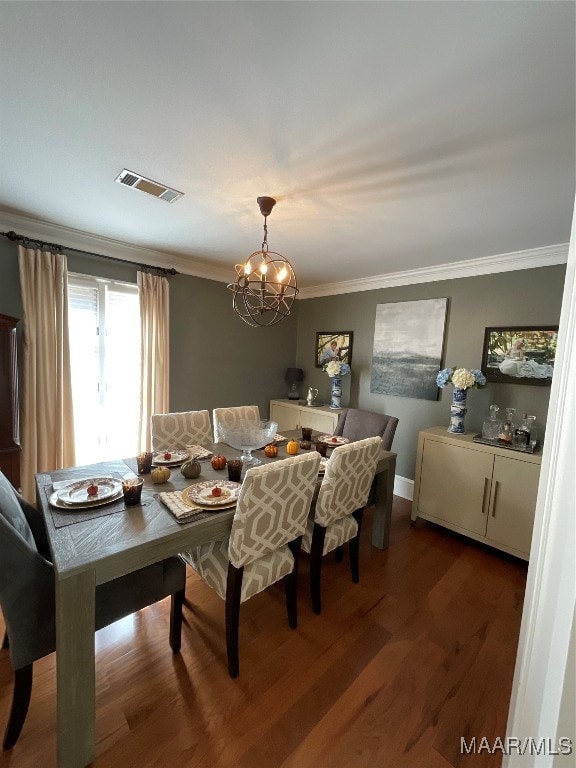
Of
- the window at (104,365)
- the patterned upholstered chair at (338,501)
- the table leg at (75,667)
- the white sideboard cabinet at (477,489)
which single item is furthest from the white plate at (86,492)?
the white sideboard cabinet at (477,489)

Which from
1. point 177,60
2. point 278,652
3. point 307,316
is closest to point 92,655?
point 278,652

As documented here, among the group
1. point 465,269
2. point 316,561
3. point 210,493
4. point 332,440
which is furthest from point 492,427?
point 210,493

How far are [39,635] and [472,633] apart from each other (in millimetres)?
2048

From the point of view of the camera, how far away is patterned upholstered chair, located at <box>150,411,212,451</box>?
236cm

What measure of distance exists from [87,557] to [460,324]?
3.24 meters

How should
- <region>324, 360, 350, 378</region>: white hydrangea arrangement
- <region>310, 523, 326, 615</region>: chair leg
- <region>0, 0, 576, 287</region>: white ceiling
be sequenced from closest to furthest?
1. <region>0, 0, 576, 287</region>: white ceiling
2. <region>310, 523, 326, 615</region>: chair leg
3. <region>324, 360, 350, 378</region>: white hydrangea arrangement

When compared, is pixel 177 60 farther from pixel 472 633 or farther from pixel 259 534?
pixel 472 633

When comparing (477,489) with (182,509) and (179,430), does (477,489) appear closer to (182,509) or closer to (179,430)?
(182,509)

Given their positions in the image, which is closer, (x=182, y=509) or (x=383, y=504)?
(x=182, y=509)

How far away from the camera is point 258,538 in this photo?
55.1 inches

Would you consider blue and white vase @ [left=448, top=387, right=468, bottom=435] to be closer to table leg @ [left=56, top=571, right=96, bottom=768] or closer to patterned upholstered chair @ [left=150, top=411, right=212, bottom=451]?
patterned upholstered chair @ [left=150, top=411, right=212, bottom=451]

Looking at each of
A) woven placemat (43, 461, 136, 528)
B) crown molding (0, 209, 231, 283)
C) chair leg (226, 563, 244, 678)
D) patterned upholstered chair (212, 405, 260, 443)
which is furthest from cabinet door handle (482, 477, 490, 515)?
crown molding (0, 209, 231, 283)

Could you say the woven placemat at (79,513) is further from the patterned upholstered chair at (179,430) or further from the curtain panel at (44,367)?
the curtain panel at (44,367)

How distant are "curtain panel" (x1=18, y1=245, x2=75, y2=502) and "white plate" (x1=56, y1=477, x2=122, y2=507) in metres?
1.35
